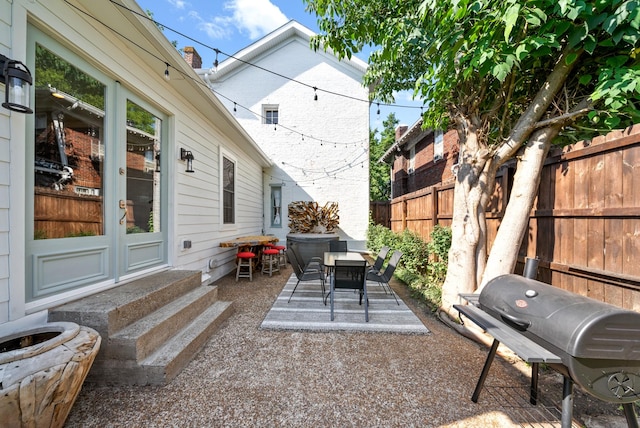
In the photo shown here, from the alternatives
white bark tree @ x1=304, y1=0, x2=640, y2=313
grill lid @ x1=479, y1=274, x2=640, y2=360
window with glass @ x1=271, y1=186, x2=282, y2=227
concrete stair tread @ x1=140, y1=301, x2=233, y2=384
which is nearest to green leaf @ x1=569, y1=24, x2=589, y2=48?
white bark tree @ x1=304, y1=0, x2=640, y2=313

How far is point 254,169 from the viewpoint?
8.67 m

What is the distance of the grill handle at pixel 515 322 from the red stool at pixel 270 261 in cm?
499

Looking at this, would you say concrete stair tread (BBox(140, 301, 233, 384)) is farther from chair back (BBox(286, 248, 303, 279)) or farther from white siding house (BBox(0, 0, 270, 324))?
chair back (BBox(286, 248, 303, 279))

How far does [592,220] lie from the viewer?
256 centimetres

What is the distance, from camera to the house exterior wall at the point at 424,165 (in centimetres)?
766

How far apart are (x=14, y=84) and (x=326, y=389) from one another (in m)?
3.24

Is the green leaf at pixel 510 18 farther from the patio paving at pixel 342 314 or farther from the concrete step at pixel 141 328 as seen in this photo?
the concrete step at pixel 141 328

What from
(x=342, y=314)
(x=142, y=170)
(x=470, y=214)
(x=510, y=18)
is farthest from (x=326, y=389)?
(x=142, y=170)

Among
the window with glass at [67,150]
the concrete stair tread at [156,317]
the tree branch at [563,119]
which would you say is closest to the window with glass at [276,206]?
the concrete stair tread at [156,317]

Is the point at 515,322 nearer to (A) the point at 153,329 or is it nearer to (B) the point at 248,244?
(A) the point at 153,329

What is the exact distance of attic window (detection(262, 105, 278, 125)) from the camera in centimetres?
1001

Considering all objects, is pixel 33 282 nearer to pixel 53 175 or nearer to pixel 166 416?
pixel 53 175

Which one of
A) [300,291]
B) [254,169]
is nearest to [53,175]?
[300,291]

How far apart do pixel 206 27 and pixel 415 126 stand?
723cm
